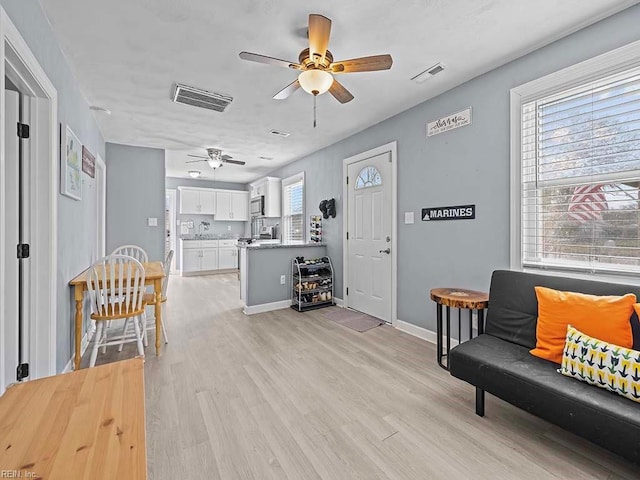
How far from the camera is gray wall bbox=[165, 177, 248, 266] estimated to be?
7816 mm

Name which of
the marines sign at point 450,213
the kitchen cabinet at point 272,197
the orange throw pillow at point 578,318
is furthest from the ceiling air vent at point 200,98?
the orange throw pillow at point 578,318

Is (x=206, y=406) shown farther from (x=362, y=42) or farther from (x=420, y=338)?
(x=362, y=42)

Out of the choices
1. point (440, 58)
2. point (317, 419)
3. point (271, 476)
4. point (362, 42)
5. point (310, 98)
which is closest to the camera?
point (271, 476)

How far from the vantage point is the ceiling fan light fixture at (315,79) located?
2.01 meters

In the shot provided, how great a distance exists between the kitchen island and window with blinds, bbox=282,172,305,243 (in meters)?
1.26

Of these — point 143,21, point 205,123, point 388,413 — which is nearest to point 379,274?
point 388,413

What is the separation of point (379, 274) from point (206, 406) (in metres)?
2.51

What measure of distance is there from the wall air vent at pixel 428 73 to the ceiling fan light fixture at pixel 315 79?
105 cm

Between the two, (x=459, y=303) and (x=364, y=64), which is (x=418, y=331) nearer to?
(x=459, y=303)

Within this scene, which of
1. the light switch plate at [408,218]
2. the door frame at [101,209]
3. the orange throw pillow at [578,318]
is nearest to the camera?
the orange throw pillow at [578,318]

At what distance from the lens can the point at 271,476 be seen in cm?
145

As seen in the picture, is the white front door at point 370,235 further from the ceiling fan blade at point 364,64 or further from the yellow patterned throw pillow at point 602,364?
the yellow patterned throw pillow at point 602,364

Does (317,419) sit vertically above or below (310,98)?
below

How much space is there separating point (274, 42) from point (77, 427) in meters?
2.43
